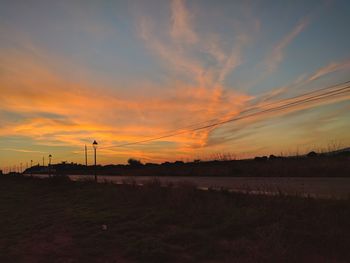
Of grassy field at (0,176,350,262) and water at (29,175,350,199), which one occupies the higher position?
water at (29,175,350,199)

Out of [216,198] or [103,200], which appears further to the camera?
[103,200]

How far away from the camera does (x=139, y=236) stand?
10227 mm

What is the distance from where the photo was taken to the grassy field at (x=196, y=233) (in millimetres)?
7844

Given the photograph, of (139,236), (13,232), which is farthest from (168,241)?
(13,232)

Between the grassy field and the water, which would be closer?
the grassy field

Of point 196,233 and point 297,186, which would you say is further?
point 297,186

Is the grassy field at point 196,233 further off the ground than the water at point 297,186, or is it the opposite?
the water at point 297,186

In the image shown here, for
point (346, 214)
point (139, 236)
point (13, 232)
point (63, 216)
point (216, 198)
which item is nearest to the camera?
point (346, 214)

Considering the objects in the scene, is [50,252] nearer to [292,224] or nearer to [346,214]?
[292,224]

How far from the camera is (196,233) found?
970cm

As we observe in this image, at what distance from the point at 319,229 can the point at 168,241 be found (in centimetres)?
361

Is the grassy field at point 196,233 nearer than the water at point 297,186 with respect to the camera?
Yes

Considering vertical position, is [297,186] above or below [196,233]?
above

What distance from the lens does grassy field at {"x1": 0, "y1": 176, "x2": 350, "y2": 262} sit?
784cm
